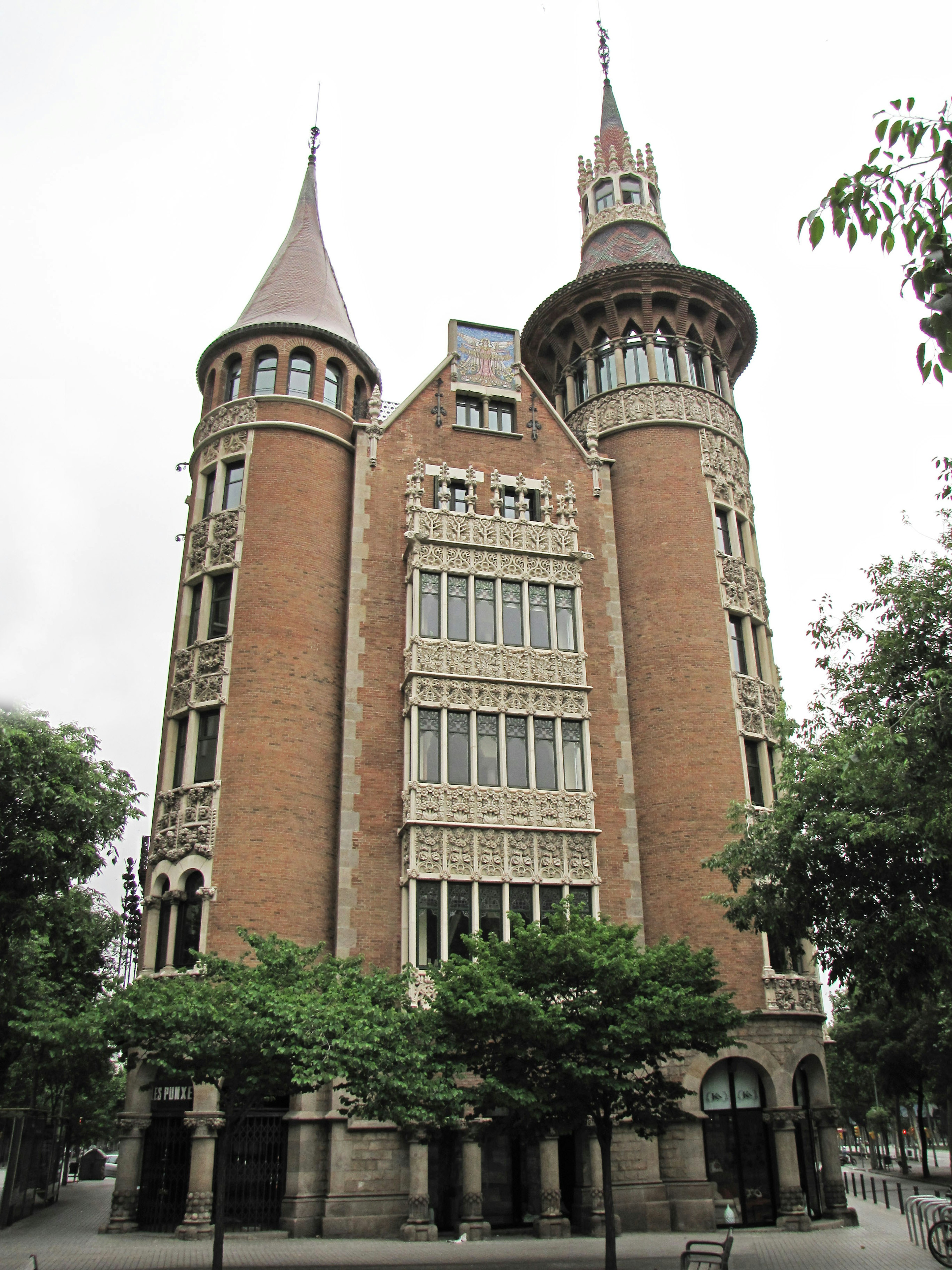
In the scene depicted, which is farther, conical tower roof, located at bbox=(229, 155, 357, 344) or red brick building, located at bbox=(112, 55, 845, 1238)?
conical tower roof, located at bbox=(229, 155, 357, 344)

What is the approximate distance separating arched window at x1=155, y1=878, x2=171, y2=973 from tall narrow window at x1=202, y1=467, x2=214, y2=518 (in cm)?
1135

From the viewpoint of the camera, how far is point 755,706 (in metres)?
31.2

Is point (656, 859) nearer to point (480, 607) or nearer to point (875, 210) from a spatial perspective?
point (480, 607)

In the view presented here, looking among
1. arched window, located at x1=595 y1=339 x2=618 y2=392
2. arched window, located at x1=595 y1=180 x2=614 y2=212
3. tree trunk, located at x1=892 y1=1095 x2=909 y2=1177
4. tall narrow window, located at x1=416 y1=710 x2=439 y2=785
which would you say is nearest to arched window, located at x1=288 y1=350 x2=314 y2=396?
arched window, located at x1=595 y1=339 x2=618 y2=392

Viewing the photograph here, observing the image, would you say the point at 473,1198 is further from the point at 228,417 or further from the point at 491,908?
the point at 228,417

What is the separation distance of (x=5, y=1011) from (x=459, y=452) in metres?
20.8

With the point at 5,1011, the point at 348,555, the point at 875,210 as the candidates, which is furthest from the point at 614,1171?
the point at 875,210

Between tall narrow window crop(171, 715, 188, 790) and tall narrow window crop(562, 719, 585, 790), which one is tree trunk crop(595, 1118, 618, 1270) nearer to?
tall narrow window crop(562, 719, 585, 790)

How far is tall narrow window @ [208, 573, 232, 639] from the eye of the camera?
29859 millimetres

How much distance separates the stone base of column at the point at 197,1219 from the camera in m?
23.0

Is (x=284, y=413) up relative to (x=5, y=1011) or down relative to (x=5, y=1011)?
up

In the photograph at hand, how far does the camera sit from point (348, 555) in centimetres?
3181

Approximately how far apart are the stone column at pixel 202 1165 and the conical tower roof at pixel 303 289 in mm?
23023

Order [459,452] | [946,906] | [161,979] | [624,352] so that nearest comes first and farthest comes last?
1. [946,906]
2. [161,979]
3. [459,452]
4. [624,352]
